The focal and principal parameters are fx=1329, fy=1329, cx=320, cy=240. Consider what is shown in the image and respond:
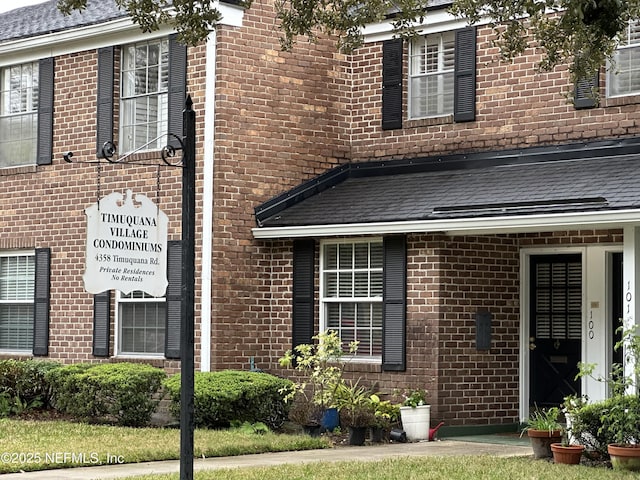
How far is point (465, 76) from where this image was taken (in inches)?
710

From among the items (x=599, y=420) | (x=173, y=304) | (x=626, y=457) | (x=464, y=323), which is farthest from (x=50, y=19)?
(x=626, y=457)

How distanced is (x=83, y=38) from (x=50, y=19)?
1.79m

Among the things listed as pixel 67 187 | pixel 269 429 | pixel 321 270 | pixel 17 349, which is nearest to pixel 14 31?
pixel 67 187

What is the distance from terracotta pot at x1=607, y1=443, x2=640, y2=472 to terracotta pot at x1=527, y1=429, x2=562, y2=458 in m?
0.95

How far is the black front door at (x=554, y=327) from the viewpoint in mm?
17375

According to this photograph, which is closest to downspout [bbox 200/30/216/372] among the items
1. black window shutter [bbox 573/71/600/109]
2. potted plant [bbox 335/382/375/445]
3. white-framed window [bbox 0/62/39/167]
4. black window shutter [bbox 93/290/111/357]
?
black window shutter [bbox 93/290/111/357]

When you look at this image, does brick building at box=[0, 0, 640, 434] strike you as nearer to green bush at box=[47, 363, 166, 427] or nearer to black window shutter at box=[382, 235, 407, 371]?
black window shutter at box=[382, 235, 407, 371]

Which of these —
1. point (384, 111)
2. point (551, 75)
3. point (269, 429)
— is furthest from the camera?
point (384, 111)

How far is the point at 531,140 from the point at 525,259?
1595 mm

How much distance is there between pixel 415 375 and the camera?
16.8 m

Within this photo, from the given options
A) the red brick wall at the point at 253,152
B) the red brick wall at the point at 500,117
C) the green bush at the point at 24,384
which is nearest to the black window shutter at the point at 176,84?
the red brick wall at the point at 253,152

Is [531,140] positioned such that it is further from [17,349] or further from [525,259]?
[17,349]

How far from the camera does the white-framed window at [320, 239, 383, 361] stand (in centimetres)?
1752

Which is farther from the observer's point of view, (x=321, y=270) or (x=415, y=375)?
(x=321, y=270)
